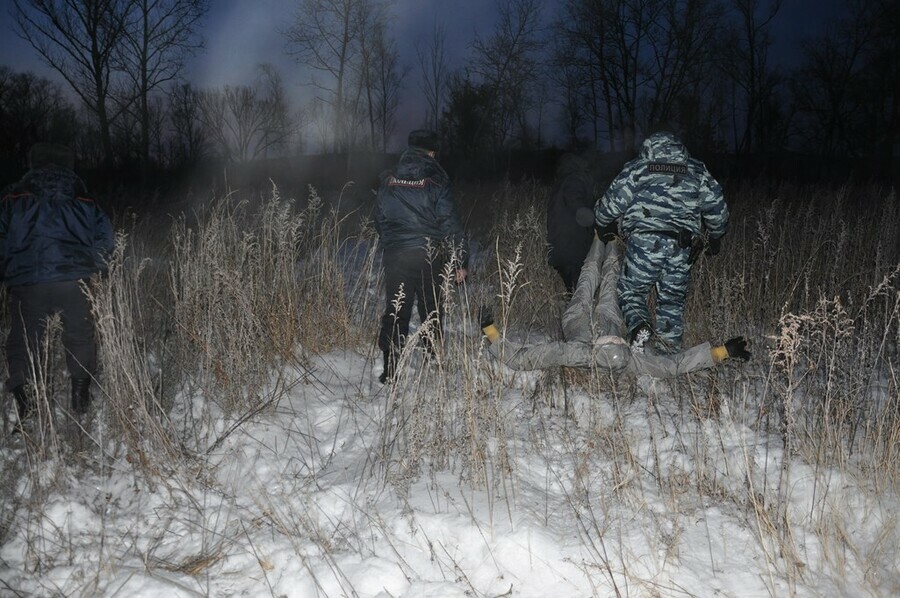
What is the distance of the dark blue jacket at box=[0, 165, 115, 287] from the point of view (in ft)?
11.3

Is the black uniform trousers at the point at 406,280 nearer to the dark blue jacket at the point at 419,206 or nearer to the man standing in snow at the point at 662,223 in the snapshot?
the dark blue jacket at the point at 419,206

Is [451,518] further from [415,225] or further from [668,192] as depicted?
[668,192]

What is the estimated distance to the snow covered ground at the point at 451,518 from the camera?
2.18m

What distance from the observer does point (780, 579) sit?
2.13 meters

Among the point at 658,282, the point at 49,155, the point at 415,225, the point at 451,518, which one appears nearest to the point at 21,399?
the point at 49,155

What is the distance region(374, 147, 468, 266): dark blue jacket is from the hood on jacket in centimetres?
135

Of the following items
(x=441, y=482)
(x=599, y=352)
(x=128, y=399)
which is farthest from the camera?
(x=599, y=352)

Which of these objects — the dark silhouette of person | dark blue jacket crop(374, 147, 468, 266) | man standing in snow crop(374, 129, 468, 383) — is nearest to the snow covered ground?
man standing in snow crop(374, 129, 468, 383)

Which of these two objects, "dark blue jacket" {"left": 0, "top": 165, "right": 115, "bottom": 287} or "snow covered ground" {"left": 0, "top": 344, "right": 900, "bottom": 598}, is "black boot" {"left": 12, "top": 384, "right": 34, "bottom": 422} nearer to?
"snow covered ground" {"left": 0, "top": 344, "right": 900, "bottom": 598}

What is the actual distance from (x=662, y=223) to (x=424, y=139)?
1.68 metres

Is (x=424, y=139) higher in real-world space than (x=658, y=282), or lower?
higher

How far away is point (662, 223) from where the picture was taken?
3977mm

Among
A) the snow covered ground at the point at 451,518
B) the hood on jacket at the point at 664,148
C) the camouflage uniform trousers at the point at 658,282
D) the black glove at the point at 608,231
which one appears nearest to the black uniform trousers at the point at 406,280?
the snow covered ground at the point at 451,518

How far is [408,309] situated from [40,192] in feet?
7.45
